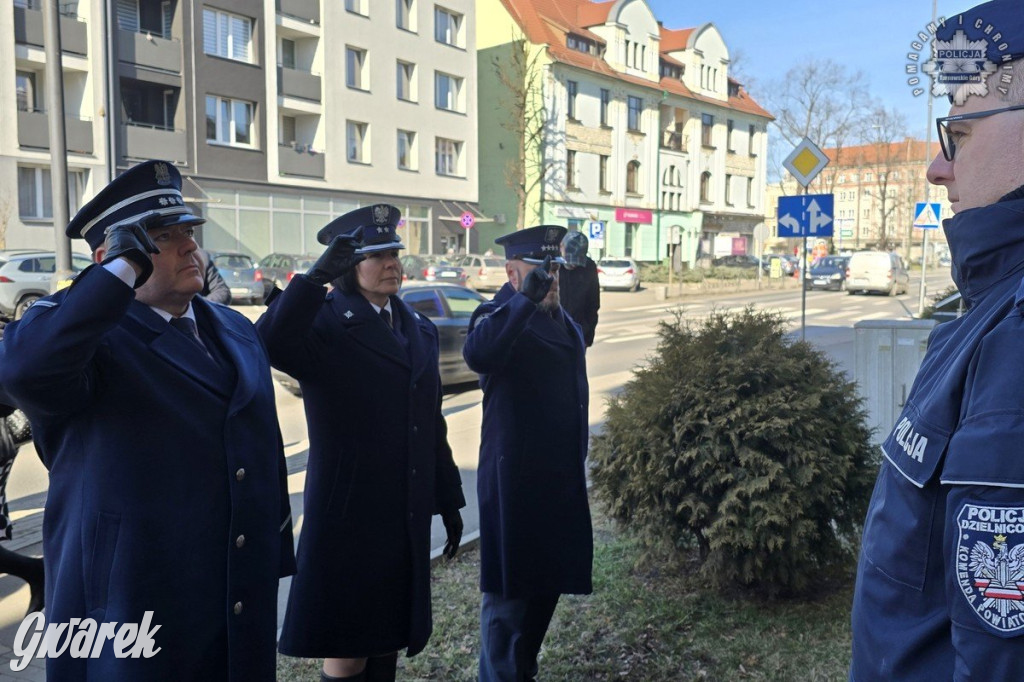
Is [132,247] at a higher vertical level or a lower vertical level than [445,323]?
higher

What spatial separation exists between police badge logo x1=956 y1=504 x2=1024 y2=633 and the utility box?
5790mm

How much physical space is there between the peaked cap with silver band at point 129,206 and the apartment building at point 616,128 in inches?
1356

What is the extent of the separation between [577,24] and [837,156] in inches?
905

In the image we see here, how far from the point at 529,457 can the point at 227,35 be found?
32620mm

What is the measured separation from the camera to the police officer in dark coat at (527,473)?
139 inches

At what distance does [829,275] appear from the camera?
39.7m

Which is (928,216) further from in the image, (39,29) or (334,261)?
(39,29)

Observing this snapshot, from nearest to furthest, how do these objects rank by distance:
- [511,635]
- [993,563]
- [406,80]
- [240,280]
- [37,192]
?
[993,563]
[511,635]
[240,280]
[37,192]
[406,80]

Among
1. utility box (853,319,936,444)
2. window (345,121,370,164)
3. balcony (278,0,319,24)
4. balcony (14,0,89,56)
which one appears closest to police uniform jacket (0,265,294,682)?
utility box (853,319,936,444)

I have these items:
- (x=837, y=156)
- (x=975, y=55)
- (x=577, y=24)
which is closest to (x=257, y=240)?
(x=577, y=24)

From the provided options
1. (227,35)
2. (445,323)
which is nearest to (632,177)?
(227,35)

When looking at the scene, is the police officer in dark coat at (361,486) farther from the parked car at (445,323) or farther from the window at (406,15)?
the window at (406,15)

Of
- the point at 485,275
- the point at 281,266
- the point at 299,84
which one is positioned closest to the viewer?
the point at 281,266

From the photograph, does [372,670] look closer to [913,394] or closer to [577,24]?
[913,394]
